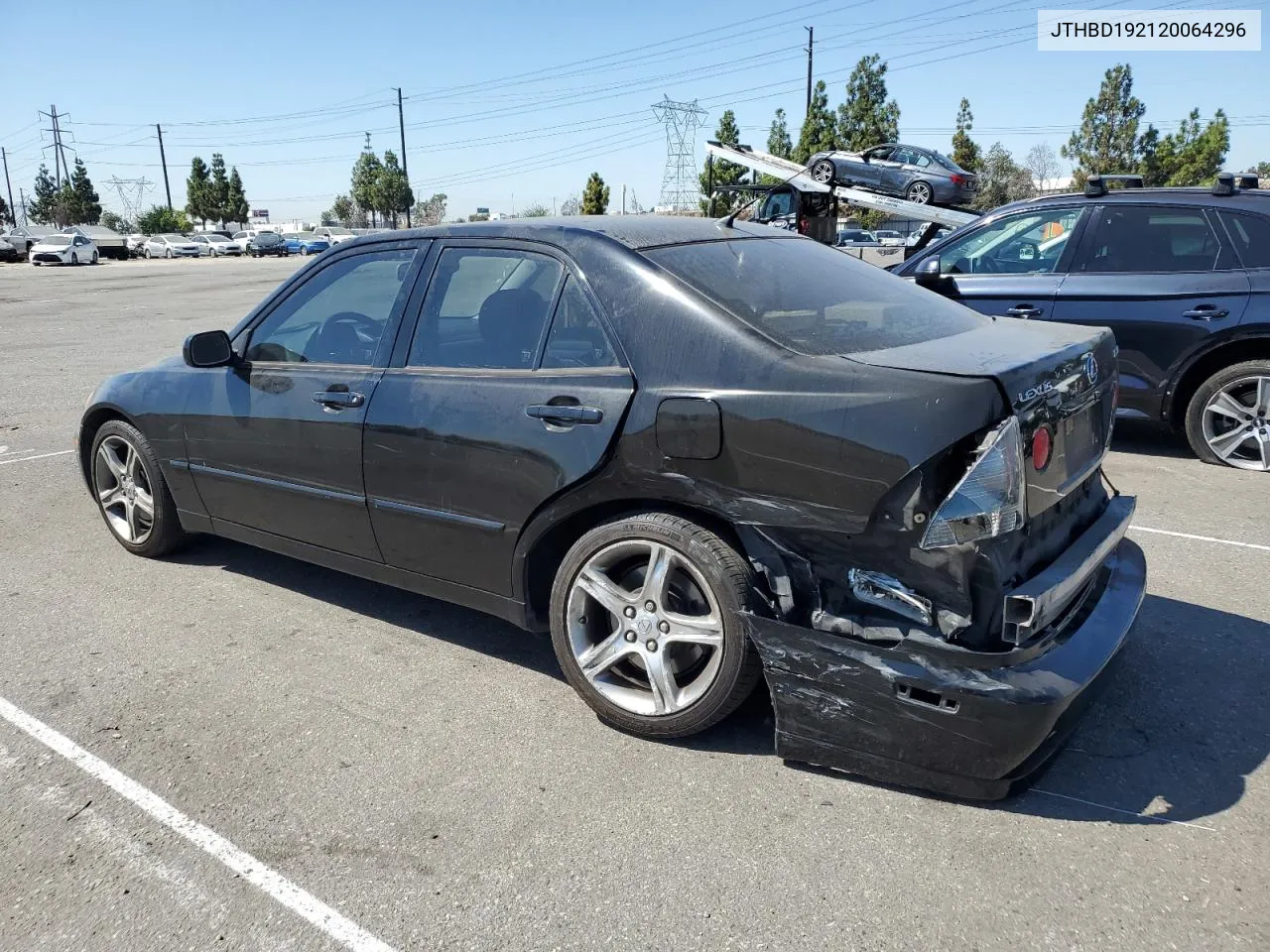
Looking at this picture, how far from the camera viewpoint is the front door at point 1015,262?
6.84 meters

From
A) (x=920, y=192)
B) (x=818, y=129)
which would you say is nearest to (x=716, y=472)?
(x=920, y=192)

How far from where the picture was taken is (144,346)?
1365 cm

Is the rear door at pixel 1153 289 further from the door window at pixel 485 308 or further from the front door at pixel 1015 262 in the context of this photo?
the door window at pixel 485 308

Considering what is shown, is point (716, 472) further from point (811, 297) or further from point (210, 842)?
point (210, 842)

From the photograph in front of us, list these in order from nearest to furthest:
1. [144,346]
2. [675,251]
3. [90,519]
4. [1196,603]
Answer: [675,251] < [1196,603] < [90,519] < [144,346]

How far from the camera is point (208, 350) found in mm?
4160

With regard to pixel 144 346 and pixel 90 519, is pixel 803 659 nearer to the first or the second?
pixel 90 519

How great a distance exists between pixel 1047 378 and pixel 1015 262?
15.9ft

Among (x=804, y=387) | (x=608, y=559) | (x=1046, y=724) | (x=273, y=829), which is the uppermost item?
(x=804, y=387)

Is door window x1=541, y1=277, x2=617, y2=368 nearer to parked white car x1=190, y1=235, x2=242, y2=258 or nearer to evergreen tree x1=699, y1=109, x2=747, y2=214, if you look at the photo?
evergreen tree x1=699, y1=109, x2=747, y2=214

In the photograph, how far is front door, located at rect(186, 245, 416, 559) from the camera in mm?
3783

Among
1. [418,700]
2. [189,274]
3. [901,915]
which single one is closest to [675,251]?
[418,700]

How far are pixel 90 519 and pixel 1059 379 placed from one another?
17.4 ft

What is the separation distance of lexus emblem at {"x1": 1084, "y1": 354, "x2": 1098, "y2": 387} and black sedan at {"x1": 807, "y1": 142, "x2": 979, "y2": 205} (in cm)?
1583
